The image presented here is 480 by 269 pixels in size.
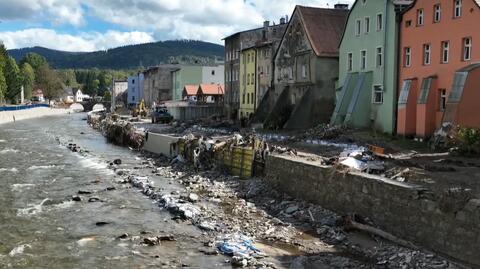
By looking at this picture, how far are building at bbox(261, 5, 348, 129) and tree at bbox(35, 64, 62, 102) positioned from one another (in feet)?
486

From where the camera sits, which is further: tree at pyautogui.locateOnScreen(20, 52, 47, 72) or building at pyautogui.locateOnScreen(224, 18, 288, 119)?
tree at pyautogui.locateOnScreen(20, 52, 47, 72)

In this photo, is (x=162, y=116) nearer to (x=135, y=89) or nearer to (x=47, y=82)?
(x=135, y=89)

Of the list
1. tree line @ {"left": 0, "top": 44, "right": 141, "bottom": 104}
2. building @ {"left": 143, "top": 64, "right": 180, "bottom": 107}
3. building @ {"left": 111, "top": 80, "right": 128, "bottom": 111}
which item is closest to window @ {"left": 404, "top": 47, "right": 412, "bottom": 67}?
building @ {"left": 143, "top": 64, "right": 180, "bottom": 107}

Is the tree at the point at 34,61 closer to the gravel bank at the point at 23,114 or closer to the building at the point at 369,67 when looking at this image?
the gravel bank at the point at 23,114

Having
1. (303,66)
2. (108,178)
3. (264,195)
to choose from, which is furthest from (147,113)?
(264,195)

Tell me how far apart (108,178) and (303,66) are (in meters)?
24.9

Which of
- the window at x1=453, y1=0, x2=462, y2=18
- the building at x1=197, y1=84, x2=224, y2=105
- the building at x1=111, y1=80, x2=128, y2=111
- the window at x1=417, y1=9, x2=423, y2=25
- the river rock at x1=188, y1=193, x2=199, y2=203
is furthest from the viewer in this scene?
the building at x1=111, y1=80, x2=128, y2=111

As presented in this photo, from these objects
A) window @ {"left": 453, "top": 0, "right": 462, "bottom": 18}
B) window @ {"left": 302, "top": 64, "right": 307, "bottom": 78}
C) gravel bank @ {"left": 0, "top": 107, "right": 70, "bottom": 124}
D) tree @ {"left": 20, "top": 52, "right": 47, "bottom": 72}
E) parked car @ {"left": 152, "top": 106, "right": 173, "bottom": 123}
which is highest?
tree @ {"left": 20, "top": 52, "right": 47, "bottom": 72}

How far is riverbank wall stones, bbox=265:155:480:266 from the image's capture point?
50.0 ft

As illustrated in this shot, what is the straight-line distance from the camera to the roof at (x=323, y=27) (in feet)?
167

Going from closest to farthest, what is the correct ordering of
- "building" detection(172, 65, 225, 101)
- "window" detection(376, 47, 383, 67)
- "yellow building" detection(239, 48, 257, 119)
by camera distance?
"window" detection(376, 47, 383, 67) < "yellow building" detection(239, 48, 257, 119) < "building" detection(172, 65, 225, 101)

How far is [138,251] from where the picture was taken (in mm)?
18359

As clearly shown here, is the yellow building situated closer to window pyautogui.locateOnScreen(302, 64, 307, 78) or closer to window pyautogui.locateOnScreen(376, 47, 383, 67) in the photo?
window pyautogui.locateOnScreen(302, 64, 307, 78)

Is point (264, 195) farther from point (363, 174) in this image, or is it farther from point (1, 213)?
point (1, 213)
